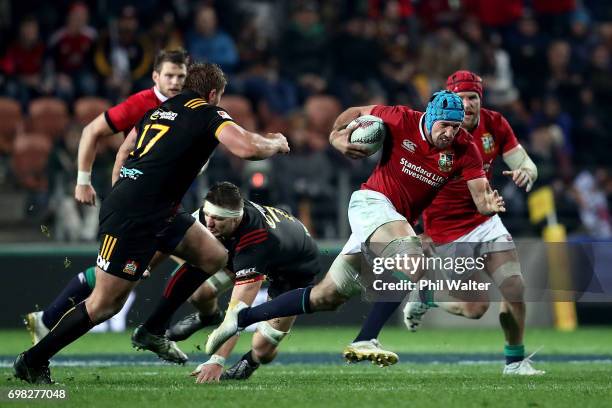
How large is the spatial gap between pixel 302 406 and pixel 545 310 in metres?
9.21

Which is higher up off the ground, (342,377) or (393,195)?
(393,195)

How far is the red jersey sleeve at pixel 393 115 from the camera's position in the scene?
376 inches

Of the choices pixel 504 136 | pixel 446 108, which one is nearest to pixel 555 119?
pixel 504 136

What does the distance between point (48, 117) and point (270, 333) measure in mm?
7810

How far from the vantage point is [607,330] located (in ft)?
52.2

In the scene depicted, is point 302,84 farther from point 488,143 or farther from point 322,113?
point 488,143

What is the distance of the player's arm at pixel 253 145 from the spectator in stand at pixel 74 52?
9.24m

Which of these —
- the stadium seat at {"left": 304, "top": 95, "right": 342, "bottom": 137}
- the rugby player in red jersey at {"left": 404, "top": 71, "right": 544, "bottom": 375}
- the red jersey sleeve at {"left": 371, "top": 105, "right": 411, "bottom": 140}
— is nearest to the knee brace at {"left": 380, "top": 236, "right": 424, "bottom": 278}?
the red jersey sleeve at {"left": 371, "top": 105, "right": 411, "bottom": 140}

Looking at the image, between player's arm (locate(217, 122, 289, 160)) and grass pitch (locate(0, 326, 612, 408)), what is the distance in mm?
1611

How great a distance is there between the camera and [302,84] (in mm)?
18656

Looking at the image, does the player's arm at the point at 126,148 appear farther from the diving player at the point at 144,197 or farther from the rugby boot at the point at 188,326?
the rugby boot at the point at 188,326

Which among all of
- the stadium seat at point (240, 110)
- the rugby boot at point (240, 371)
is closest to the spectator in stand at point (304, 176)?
the stadium seat at point (240, 110)

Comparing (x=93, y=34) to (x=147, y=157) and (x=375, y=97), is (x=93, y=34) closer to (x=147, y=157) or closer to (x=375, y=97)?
(x=375, y=97)

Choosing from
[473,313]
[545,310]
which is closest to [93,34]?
[545,310]
